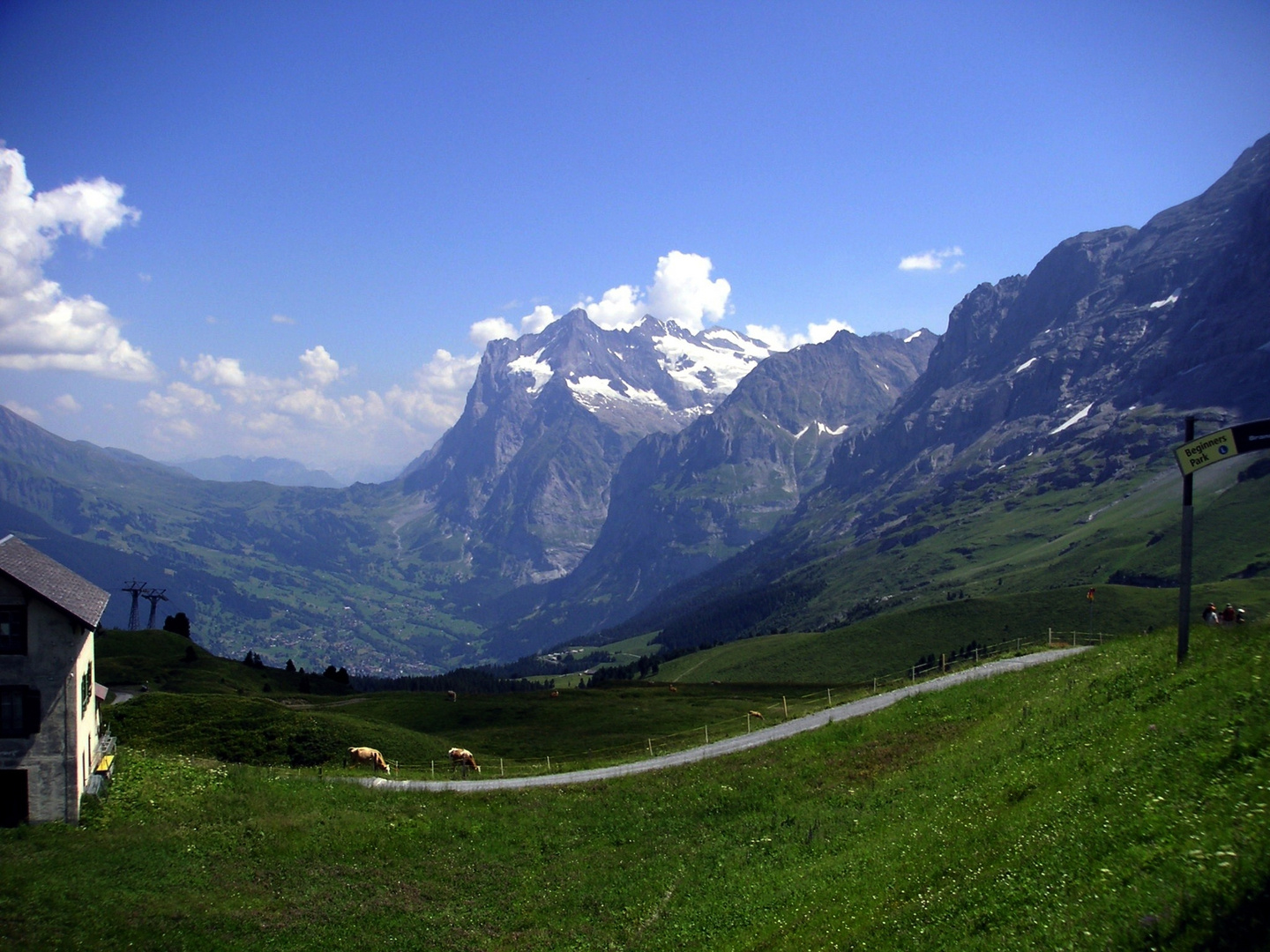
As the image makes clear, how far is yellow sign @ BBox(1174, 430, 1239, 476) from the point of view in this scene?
29.9m

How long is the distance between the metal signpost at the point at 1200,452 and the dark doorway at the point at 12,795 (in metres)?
48.4

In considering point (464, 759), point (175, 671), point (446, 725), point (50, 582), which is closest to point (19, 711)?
point (50, 582)

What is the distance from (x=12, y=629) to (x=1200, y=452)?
5125cm

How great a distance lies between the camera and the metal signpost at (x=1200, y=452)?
94.7 feet

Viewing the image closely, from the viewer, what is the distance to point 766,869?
31359mm

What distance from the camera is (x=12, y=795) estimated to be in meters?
36.8

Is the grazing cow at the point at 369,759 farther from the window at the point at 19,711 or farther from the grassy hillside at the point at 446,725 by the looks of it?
the window at the point at 19,711

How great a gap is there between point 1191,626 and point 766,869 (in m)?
20.9

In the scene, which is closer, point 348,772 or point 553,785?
point 553,785

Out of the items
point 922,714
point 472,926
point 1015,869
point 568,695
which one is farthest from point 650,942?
point 568,695

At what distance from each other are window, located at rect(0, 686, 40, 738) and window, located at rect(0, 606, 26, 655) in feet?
5.62

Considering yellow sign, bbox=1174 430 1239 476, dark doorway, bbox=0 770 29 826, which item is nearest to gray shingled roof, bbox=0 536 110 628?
dark doorway, bbox=0 770 29 826

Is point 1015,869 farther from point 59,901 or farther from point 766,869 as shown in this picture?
point 59,901

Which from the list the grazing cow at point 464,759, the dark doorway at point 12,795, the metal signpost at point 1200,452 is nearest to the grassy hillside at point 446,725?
the grazing cow at point 464,759
